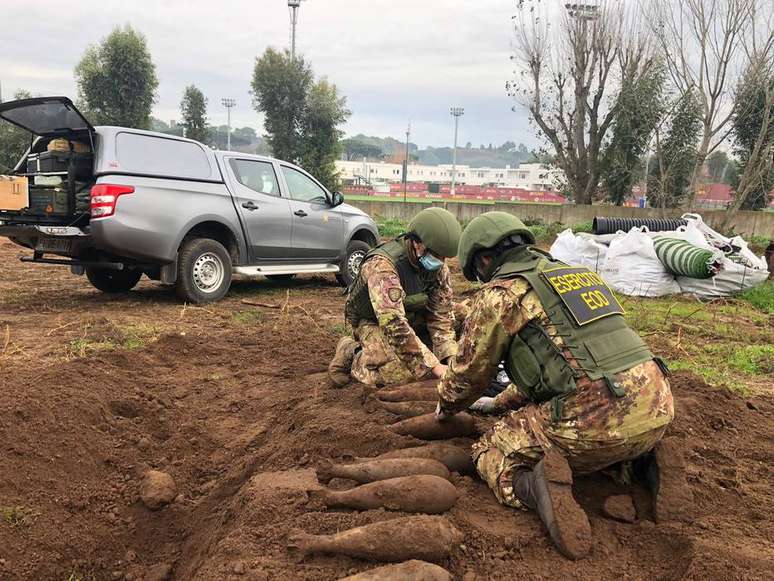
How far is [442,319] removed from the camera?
15.9 ft

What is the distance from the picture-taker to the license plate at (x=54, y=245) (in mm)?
6691

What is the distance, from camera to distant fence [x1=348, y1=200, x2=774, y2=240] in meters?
17.4

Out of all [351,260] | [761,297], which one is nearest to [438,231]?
[351,260]

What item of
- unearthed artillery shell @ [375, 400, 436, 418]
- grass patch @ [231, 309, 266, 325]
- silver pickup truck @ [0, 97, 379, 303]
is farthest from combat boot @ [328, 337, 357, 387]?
silver pickup truck @ [0, 97, 379, 303]

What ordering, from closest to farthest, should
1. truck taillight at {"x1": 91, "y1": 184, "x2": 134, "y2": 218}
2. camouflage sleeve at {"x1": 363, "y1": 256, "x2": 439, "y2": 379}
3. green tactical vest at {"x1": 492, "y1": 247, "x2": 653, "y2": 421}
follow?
green tactical vest at {"x1": 492, "y1": 247, "x2": 653, "y2": 421} < camouflage sleeve at {"x1": 363, "y1": 256, "x2": 439, "y2": 379} < truck taillight at {"x1": 91, "y1": 184, "x2": 134, "y2": 218}

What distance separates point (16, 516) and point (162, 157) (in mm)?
5153

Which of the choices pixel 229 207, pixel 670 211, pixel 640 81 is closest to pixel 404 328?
pixel 229 207

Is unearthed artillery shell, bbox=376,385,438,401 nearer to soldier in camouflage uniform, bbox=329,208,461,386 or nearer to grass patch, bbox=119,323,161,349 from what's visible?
soldier in camouflage uniform, bbox=329,208,461,386

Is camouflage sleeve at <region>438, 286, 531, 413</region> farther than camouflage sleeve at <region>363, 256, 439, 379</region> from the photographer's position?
No

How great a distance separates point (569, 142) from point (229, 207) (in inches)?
644

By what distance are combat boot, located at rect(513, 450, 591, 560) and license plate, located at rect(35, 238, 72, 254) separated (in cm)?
589

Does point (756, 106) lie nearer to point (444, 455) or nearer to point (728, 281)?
point (728, 281)

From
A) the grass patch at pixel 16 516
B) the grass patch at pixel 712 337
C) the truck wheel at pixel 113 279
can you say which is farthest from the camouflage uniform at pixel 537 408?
the truck wheel at pixel 113 279

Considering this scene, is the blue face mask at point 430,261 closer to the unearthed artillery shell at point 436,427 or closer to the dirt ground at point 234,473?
the dirt ground at point 234,473
